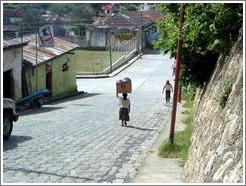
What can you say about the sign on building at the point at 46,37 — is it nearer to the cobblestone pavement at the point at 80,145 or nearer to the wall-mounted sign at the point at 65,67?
the wall-mounted sign at the point at 65,67

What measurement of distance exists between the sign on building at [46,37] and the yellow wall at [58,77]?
1076 mm

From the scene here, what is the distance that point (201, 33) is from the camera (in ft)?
52.2

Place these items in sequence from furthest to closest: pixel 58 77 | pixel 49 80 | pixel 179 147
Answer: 1. pixel 58 77
2. pixel 49 80
3. pixel 179 147

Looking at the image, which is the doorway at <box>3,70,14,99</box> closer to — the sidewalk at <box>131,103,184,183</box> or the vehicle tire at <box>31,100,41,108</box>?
the vehicle tire at <box>31,100,41,108</box>

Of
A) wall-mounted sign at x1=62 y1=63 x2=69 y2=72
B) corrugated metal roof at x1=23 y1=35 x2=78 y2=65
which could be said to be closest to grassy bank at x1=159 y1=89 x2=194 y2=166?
corrugated metal roof at x1=23 y1=35 x2=78 y2=65

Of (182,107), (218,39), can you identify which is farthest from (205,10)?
(182,107)

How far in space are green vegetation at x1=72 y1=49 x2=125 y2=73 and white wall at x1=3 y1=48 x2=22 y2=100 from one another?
64.3 feet

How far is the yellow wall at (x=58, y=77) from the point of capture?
30.1 metres

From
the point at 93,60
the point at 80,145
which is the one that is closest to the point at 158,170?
the point at 80,145

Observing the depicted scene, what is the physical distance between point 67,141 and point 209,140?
624cm

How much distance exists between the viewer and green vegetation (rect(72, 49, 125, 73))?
5320 cm

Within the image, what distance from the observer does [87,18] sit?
85500mm

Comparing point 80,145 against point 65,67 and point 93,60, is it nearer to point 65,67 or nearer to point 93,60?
point 65,67

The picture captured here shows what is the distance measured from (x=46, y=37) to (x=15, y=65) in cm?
660
